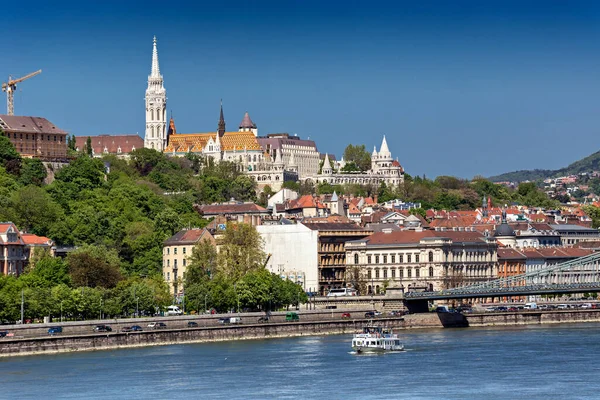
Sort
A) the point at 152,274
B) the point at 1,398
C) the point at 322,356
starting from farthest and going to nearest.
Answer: the point at 152,274
the point at 322,356
the point at 1,398

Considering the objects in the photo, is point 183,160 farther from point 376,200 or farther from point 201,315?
point 201,315

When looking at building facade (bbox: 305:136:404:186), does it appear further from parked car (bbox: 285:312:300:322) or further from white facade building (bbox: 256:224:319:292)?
parked car (bbox: 285:312:300:322)

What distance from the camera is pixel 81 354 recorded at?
6688 cm

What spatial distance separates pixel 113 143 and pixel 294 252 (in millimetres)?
87614

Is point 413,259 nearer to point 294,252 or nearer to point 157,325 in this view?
point 294,252

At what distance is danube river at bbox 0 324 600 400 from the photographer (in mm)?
53906

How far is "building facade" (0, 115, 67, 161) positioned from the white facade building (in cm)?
2987

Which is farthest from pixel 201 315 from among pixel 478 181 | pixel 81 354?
pixel 478 181

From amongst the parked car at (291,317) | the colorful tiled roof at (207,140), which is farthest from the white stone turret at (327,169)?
the parked car at (291,317)

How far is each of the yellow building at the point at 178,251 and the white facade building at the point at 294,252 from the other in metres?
4.14

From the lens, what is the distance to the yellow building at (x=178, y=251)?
98.6 m

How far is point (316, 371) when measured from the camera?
59.8 metres

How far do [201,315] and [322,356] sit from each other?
13152 mm

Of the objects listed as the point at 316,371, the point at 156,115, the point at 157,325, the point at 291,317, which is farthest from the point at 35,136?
the point at 316,371
